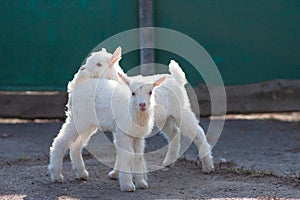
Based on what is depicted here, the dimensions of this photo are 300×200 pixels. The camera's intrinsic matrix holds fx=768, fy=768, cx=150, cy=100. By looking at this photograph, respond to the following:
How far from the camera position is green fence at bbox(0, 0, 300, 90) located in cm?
1087

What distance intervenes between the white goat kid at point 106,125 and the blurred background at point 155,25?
363cm

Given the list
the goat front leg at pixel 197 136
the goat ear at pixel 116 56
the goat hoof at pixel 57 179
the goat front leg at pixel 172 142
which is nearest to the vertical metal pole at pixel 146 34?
the goat front leg at pixel 172 142

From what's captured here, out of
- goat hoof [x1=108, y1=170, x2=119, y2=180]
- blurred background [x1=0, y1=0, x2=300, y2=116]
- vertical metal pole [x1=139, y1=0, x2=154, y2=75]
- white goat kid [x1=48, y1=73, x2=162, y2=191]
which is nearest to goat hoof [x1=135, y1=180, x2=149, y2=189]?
white goat kid [x1=48, y1=73, x2=162, y2=191]

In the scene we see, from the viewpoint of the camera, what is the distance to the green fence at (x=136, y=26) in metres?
10.9

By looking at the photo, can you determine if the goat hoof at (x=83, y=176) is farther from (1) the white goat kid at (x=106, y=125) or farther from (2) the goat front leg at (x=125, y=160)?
(2) the goat front leg at (x=125, y=160)

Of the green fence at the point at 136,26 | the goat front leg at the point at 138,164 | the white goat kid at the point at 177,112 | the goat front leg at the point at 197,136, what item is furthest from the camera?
the green fence at the point at 136,26

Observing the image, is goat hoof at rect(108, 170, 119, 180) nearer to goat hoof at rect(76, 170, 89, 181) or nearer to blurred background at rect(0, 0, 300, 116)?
goat hoof at rect(76, 170, 89, 181)

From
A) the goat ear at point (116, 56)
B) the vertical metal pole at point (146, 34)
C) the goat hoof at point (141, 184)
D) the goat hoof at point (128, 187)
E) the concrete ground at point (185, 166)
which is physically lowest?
the concrete ground at point (185, 166)

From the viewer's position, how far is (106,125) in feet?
23.2

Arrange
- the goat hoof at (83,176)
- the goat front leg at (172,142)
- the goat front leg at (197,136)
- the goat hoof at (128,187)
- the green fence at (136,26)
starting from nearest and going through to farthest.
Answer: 1. the goat hoof at (128,187)
2. the goat hoof at (83,176)
3. the goat front leg at (197,136)
4. the goat front leg at (172,142)
5. the green fence at (136,26)

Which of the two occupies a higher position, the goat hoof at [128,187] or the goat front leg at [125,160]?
the goat front leg at [125,160]

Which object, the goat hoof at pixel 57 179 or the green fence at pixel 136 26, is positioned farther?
the green fence at pixel 136 26

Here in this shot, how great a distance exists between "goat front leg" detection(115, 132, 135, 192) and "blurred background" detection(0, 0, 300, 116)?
4085mm

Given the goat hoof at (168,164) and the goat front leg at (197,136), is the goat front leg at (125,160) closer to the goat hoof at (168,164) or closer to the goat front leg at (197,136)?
the goat front leg at (197,136)
